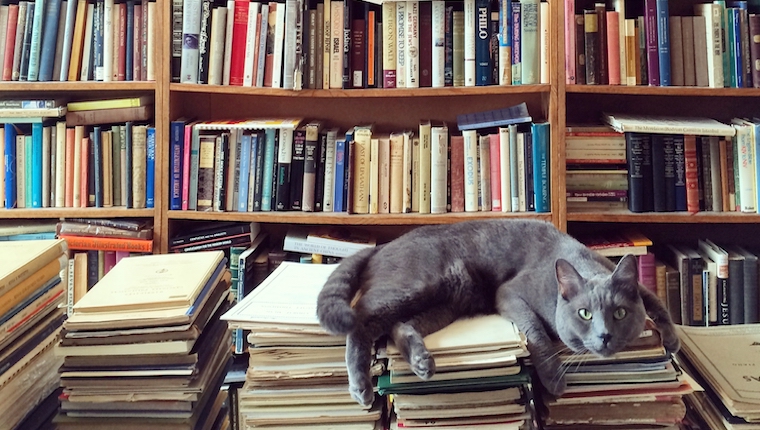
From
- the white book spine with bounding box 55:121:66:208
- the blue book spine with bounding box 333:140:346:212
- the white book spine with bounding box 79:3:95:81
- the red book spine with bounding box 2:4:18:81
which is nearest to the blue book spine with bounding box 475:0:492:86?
the blue book spine with bounding box 333:140:346:212

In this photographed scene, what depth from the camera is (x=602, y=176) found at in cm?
196

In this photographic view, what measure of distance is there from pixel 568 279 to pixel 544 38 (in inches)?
38.2

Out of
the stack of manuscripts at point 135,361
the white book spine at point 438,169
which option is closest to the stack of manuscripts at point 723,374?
the white book spine at point 438,169

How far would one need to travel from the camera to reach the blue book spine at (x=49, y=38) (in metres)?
1.95

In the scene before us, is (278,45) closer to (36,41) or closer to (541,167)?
(36,41)

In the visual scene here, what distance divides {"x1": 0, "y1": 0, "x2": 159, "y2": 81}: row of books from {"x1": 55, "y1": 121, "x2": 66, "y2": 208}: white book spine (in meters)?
0.15

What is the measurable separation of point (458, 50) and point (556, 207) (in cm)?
52

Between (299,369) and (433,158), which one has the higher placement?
(433,158)

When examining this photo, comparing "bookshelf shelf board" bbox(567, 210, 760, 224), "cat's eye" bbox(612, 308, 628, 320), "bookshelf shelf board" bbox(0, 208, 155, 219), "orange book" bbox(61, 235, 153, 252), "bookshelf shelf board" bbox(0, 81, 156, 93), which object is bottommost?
"cat's eye" bbox(612, 308, 628, 320)

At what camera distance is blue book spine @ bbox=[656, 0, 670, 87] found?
1.89 m

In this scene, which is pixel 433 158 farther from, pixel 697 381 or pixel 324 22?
pixel 697 381

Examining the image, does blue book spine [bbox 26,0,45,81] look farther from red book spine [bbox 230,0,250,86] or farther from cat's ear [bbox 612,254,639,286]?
cat's ear [bbox 612,254,639,286]

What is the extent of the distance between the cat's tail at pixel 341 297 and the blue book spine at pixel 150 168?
855mm

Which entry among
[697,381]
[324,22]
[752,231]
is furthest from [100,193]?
[752,231]
